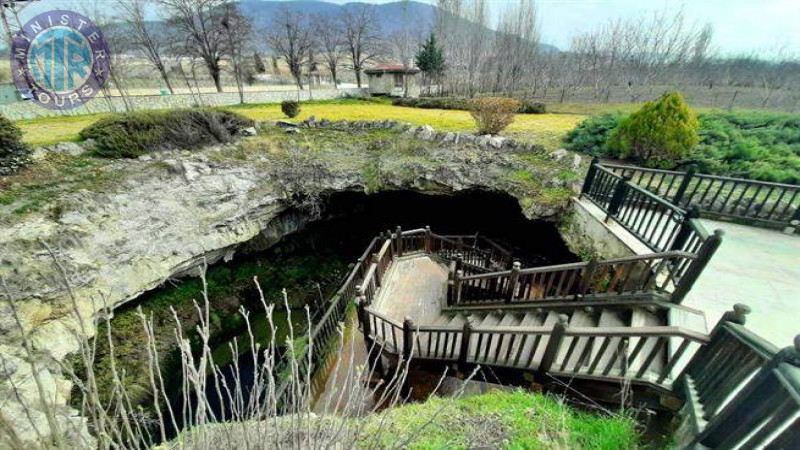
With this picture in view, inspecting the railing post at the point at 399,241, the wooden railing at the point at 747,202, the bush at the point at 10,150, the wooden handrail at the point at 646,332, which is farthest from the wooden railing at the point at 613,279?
the bush at the point at 10,150

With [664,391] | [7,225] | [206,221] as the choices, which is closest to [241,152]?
[206,221]

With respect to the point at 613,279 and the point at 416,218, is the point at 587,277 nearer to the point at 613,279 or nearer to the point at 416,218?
the point at 613,279

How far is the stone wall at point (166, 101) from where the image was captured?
45.2 feet

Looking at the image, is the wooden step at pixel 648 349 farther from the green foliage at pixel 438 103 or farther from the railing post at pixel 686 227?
the green foliage at pixel 438 103

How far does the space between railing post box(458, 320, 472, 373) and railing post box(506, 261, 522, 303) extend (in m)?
1.45

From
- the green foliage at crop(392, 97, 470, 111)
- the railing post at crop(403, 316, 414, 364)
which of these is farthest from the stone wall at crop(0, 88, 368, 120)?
the railing post at crop(403, 316, 414, 364)

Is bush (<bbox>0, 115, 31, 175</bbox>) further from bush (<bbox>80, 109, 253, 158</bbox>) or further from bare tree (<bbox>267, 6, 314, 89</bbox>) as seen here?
bare tree (<bbox>267, 6, 314, 89</bbox>)

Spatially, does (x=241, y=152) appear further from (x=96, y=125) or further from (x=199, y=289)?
(x=199, y=289)

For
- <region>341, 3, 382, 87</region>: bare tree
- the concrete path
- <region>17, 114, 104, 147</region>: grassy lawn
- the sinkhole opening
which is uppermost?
<region>341, 3, 382, 87</region>: bare tree

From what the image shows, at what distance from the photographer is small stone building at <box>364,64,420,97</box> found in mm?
27969

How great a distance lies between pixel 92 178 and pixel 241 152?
3.77 metres

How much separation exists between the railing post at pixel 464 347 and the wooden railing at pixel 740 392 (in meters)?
2.37

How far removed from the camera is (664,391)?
3117 millimetres

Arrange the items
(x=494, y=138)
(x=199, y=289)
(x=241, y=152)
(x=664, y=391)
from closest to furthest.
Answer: (x=664, y=391), (x=199, y=289), (x=241, y=152), (x=494, y=138)
